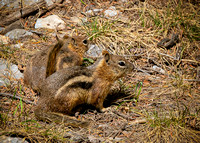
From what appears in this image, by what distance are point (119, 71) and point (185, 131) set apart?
1.74 m

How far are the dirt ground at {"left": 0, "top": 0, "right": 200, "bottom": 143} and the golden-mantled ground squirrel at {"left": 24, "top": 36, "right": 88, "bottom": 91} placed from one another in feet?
1.00

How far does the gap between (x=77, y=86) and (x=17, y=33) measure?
316 cm

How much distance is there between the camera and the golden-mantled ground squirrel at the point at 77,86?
13.3 ft

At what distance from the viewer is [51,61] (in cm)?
479

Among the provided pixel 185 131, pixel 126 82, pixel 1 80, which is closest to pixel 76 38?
pixel 126 82

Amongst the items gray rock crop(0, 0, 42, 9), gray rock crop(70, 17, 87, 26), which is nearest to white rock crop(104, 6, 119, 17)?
gray rock crop(70, 17, 87, 26)

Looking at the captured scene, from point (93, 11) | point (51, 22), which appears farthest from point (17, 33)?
point (93, 11)

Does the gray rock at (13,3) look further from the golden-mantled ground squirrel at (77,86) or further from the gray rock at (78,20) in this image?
the golden-mantled ground squirrel at (77,86)

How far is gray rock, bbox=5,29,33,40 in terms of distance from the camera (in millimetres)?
6336

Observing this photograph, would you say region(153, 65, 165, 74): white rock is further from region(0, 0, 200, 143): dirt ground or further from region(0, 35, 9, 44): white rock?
region(0, 35, 9, 44): white rock

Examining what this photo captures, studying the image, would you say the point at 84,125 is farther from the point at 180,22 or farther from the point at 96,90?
the point at 180,22

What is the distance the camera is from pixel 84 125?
13.4 ft

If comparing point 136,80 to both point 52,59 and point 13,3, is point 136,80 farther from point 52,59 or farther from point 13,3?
point 13,3

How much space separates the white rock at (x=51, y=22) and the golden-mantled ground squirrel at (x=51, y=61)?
4.16ft
